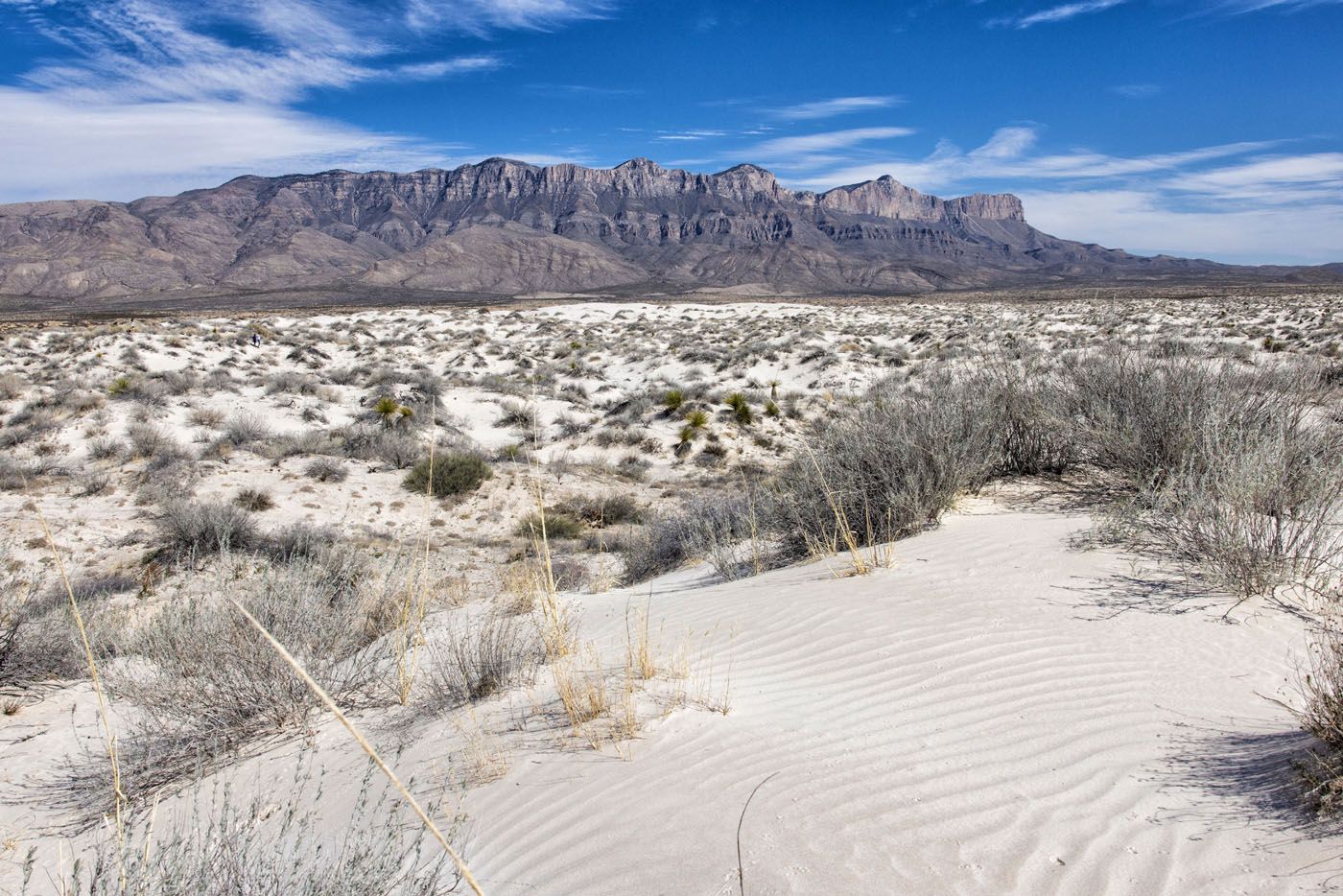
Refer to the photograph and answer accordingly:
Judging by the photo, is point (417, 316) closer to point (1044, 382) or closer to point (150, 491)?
point (150, 491)

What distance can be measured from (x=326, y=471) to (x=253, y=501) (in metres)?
1.38

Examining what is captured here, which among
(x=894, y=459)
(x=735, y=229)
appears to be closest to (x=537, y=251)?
(x=735, y=229)

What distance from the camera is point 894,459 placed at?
20.2 feet

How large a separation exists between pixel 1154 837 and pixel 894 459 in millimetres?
4087

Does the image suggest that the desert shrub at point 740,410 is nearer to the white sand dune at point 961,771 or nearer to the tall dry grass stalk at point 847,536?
the tall dry grass stalk at point 847,536

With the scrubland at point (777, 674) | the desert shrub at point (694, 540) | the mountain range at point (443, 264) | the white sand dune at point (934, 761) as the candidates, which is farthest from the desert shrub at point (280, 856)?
the mountain range at point (443, 264)

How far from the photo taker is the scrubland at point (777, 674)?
2.32 m

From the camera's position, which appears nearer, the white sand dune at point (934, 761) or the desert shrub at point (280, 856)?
the desert shrub at point (280, 856)

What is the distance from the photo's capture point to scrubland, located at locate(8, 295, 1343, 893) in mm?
2316

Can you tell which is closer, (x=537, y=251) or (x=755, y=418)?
(x=755, y=418)

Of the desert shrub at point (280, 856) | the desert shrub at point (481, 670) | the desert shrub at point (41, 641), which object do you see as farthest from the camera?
the desert shrub at point (41, 641)

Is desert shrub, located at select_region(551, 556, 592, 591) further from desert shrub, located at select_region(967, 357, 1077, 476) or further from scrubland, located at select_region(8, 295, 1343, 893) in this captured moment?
desert shrub, located at select_region(967, 357, 1077, 476)

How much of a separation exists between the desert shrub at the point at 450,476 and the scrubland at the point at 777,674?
100cm

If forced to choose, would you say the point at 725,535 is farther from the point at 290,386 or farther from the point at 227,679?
the point at 290,386
